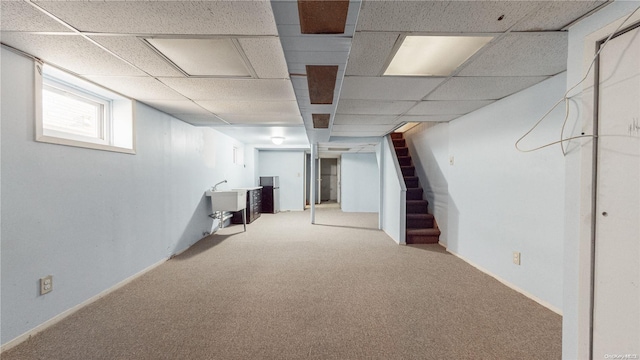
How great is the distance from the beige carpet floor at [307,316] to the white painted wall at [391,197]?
90cm

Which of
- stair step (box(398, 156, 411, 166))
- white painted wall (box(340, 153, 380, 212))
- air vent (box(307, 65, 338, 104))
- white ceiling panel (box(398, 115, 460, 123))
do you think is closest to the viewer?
air vent (box(307, 65, 338, 104))

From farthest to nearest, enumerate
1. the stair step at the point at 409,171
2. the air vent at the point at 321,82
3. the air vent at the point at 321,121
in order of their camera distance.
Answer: the stair step at the point at 409,171 < the air vent at the point at 321,121 < the air vent at the point at 321,82

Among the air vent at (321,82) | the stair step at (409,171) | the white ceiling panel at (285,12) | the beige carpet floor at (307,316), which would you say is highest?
the white ceiling panel at (285,12)

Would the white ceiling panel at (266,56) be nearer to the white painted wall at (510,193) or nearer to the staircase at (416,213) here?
the white painted wall at (510,193)

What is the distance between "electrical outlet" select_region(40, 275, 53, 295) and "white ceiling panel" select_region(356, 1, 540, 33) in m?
2.90

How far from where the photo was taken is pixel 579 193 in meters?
1.25

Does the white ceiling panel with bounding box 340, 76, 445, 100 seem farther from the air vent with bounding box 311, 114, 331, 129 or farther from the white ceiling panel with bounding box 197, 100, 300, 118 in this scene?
the white ceiling panel with bounding box 197, 100, 300, 118

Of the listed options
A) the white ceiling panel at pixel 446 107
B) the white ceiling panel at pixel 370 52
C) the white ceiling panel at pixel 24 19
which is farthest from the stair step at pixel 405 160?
the white ceiling panel at pixel 24 19

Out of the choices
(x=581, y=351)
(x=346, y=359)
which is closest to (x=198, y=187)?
(x=346, y=359)

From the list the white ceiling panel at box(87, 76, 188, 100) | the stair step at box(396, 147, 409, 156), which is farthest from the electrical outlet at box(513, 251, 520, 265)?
the white ceiling panel at box(87, 76, 188, 100)

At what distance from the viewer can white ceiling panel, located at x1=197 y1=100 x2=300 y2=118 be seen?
2.82m

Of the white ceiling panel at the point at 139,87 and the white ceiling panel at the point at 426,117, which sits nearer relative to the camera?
the white ceiling panel at the point at 139,87

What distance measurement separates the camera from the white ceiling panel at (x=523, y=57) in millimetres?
1456

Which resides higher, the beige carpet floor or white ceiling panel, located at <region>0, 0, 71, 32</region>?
white ceiling panel, located at <region>0, 0, 71, 32</region>
